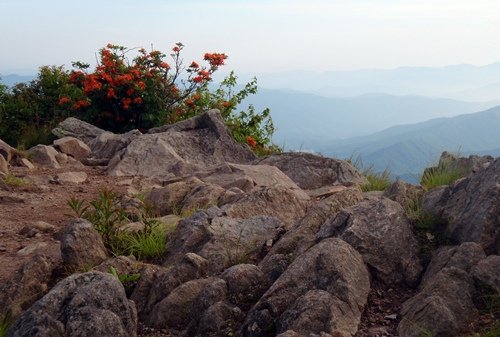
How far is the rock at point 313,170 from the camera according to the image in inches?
449

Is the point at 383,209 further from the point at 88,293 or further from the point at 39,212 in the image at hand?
the point at 39,212

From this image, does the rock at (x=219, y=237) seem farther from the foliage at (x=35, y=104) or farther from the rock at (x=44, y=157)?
the foliage at (x=35, y=104)

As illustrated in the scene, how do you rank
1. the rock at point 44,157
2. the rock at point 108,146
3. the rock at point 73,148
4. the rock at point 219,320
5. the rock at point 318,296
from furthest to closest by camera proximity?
the rock at point 73,148 < the rock at point 108,146 < the rock at point 44,157 < the rock at point 219,320 < the rock at point 318,296

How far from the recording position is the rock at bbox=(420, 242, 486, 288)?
518 centimetres

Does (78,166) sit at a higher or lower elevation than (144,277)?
lower

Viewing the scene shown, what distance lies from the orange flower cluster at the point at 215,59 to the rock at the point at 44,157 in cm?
702

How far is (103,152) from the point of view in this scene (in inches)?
515

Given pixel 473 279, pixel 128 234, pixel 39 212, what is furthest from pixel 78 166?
pixel 473 279

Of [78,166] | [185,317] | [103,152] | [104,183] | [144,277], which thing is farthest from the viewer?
[103,152]

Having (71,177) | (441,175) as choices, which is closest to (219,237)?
(441,175)

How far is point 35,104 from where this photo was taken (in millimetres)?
17984

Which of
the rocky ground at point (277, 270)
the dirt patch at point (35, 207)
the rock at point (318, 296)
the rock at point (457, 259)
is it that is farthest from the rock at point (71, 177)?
the rock at point (457, 259)

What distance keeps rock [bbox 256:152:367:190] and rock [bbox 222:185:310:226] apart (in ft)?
11.5

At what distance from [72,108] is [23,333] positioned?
13243mm
